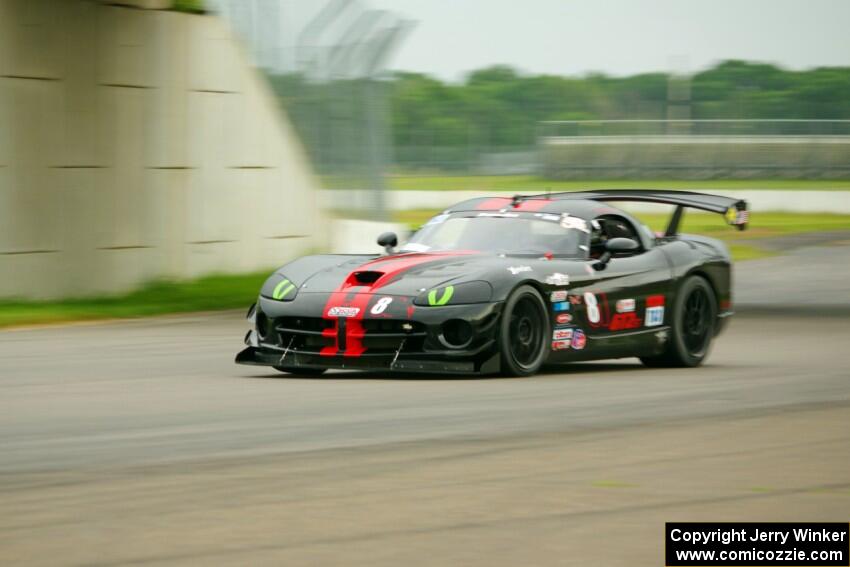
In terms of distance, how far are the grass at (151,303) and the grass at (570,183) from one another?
17631mm

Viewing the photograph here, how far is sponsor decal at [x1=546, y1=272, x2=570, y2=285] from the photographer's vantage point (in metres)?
10.4

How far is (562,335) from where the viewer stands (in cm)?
1057

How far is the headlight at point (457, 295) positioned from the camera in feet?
32.4

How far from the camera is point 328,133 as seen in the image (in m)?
22.2

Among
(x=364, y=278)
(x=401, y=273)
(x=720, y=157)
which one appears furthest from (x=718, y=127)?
(x=364, y=278)

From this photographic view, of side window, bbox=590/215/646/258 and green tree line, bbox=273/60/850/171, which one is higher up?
green tree line, bbox=273/60/850/171

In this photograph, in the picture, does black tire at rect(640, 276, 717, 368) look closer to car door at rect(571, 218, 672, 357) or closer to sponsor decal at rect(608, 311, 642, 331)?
car door at rect(571, 218, 672, 357)

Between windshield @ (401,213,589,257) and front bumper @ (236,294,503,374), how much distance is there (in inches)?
52.3

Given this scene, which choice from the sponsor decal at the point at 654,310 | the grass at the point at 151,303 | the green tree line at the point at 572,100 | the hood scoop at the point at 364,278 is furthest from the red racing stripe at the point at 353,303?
the green tree line at the point at 572,100

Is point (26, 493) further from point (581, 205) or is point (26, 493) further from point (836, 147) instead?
point (836, 147)

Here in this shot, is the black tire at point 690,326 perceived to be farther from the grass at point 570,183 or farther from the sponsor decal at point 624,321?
the grass at point 570,183

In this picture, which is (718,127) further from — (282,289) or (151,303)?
(282,289)

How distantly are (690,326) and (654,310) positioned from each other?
71 cm

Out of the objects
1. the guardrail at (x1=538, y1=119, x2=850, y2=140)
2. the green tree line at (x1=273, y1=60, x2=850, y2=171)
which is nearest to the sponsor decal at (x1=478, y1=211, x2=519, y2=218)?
the green tree line at (x1=273, y1=60, x2=850, y2=171)
